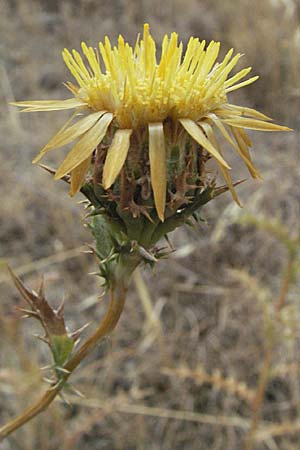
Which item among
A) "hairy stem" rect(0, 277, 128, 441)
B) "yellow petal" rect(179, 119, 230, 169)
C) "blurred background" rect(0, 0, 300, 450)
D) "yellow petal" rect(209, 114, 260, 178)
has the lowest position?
"blurred background" rect(0, 0, 300, 450)

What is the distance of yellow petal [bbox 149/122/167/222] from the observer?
4.13ft

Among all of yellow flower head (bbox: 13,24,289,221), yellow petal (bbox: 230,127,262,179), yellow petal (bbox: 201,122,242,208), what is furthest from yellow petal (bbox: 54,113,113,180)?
yellow petal (bbox: 230,127,262,179)

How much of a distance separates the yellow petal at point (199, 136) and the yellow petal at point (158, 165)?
0.22ft

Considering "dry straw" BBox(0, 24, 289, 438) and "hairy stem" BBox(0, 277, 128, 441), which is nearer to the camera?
"dry straw" BBox(0, 24, 289, 438)

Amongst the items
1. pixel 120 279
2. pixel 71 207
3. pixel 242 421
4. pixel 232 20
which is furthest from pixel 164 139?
pixel 232 20

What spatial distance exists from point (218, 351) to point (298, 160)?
2219 millimetres

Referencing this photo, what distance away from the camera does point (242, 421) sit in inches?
136

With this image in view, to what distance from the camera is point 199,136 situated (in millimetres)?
1305

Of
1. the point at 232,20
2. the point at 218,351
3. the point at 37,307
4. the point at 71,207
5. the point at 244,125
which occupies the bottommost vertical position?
the point at 218,351

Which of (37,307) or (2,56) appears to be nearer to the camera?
(37,307)

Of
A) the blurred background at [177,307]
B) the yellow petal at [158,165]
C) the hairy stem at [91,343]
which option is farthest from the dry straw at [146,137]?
the blurred background at [177,307]

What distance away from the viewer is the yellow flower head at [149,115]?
1303mm

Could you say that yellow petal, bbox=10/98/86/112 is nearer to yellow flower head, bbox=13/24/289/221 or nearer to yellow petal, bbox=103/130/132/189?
yellow flower head, bbox=13/24/289/221

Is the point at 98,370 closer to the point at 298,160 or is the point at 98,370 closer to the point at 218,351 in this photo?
the point at 218,351
